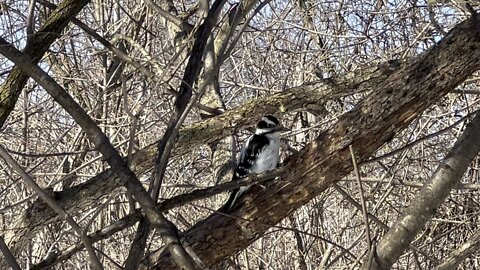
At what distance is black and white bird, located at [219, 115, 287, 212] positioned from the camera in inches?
151

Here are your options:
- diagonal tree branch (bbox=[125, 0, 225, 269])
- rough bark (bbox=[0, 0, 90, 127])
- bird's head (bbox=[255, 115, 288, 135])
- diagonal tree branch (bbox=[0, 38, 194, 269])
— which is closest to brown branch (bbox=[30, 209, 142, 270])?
diagonal tree branch (bbox=[125, 0, 225, 269])

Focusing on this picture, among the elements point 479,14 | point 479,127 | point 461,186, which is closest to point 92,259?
point 479,127

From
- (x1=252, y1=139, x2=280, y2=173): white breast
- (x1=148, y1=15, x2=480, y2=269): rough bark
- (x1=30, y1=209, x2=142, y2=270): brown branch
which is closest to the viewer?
(x1=30, y1=209, x2=142, y2=270): brown branch

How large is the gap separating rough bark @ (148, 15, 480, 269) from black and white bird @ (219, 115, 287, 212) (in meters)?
0.78

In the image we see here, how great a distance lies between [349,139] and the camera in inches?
114

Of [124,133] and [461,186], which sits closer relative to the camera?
[461,186]

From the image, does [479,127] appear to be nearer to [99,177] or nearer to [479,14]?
[479,14]

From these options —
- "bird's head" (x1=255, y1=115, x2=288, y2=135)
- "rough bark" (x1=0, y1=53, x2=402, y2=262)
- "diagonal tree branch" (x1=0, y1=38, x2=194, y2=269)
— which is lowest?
"diagonal tree branch" (x1=0, y1=38, x2=194, y2=269)

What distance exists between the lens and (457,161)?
7.45 feet

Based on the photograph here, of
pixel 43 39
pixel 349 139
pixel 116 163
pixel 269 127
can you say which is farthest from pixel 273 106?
pixel 116 163

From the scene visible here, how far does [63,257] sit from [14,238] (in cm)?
122

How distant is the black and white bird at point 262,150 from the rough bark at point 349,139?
78 centimetres

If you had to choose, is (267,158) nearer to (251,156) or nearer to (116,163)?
(251,156)

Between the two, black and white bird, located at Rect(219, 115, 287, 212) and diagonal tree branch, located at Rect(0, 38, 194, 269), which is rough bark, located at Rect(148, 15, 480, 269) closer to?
black and white bird, located at Rect(219, 115, 287, 212)
